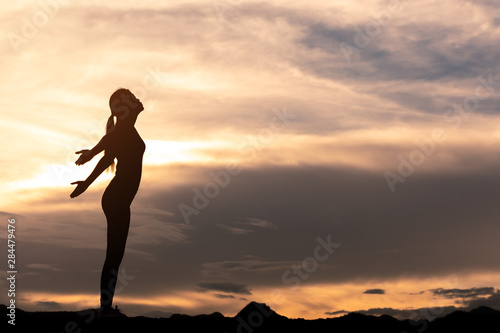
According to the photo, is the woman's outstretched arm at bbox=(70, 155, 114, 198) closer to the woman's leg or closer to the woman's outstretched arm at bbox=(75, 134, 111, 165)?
the woman's outstretched arm at bbox=(75, 134, 111, 165)

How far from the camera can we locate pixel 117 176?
555 inches

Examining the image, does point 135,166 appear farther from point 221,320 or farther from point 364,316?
point 364,316

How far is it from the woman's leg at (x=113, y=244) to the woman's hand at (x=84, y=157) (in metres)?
1.07

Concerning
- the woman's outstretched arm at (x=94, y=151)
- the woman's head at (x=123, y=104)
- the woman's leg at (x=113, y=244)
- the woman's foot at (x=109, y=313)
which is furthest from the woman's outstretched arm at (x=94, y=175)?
the woman's foot at (x=109, y=313)

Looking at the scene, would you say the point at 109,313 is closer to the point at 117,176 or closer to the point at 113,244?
the point at 113,244

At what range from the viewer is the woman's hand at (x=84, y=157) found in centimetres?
1420

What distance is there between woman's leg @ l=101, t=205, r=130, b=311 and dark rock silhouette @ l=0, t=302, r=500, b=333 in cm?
77

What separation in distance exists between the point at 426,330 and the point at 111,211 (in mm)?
6547

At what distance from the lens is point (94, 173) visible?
14.1 m

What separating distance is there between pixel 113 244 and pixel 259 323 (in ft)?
11.1

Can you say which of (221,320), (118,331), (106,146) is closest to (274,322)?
(221,320)

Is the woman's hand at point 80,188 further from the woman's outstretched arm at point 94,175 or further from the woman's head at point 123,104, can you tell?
the woman's head at point 123,104

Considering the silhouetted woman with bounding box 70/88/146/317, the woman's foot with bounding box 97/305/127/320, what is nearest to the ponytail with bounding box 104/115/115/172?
the silhouetted woman with bounding box 70/88/146/317

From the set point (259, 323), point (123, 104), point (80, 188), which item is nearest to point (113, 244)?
point (80, 188)
